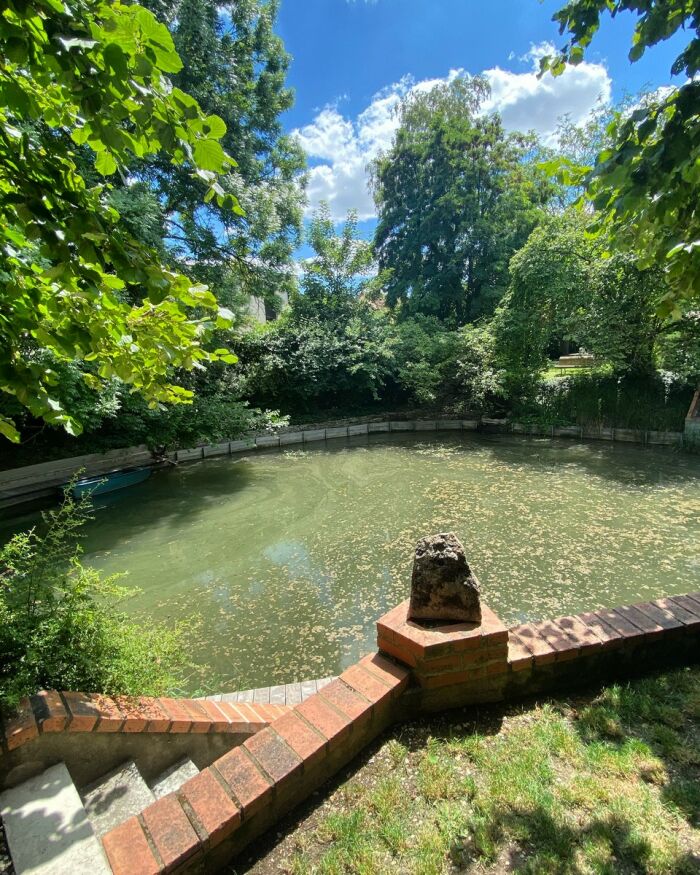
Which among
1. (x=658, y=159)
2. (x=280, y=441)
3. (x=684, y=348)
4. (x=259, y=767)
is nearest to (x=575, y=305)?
(x=684, y=348)

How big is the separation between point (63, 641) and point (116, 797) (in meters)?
0.62

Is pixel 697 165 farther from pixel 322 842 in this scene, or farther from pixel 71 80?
pixel 322 842

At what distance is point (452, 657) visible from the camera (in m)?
1.66

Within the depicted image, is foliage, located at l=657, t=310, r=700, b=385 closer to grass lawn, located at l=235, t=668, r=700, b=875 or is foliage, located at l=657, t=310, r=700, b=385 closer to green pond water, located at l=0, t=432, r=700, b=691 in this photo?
green pond water, located at l=0, t=432, r=700, b=691

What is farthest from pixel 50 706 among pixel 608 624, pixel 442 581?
pixel 608 624

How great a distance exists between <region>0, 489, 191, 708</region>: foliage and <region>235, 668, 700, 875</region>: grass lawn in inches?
37.8

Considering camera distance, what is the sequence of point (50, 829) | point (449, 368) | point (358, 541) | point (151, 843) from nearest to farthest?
point (151, 843)
point (50, 829)
point (358, 541)
point (449, 368)

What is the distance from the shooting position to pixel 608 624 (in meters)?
1.99

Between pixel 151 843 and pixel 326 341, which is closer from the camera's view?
pixel 151 843

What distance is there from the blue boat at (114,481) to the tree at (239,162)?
14.5 ft

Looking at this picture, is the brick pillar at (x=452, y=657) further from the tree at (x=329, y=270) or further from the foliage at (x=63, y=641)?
the tree at (x=329, y=270)

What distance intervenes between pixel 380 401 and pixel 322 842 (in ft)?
43.6

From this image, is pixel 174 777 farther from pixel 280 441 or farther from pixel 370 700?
pixel 280 441

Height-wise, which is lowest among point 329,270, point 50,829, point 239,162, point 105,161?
point 50,829
